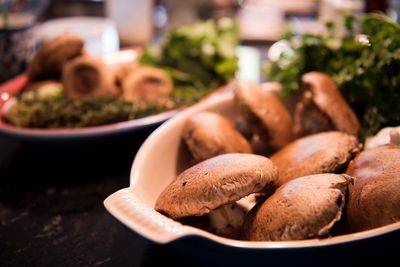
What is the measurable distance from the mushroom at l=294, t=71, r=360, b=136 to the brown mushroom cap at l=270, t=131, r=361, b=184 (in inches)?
3.0

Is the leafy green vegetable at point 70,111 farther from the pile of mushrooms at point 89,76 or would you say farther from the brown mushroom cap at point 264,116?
the brown mushroom cap at point 264,116

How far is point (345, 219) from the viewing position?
72 cm

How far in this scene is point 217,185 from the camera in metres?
0.67

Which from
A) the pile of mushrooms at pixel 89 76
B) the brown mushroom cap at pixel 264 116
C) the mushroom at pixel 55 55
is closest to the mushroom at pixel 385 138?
the brown mushroom cap at pixel 264 116

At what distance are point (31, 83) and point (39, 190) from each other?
0.61m

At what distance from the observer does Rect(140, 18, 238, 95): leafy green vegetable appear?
5.52 ft

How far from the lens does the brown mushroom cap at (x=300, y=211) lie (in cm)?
62

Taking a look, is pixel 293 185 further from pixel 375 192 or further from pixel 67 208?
pixel 67 208

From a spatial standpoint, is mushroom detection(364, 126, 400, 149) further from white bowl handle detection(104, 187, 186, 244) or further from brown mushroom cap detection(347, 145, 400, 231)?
white bowl handle detection(104, 187, 186, 244)

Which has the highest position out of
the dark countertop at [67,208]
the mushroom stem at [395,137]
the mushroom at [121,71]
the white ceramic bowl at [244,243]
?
the mushroom at [121,71]

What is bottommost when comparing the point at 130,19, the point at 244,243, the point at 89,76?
the point at 244,243

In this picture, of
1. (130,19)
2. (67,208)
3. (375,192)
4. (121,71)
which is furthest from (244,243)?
(130,19)

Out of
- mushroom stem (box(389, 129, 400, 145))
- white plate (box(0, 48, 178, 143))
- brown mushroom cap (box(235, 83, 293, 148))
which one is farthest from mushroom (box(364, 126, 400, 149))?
white plate (box(0, 48, 178, 143))

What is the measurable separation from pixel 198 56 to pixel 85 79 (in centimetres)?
52
